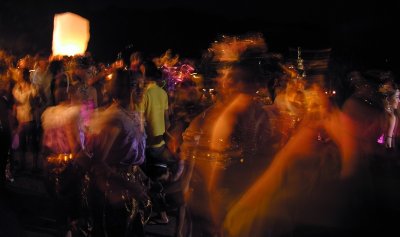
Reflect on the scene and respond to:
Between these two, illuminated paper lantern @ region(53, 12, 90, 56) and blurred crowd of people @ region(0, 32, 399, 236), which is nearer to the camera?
blurred crowd of people @ region(0, 32, 399, 236)

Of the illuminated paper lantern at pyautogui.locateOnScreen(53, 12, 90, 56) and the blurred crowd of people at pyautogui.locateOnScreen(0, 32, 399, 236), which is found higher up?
the illuminated paper lantern at pyautogui.locateOnScreen(53, 12, 90, 56)

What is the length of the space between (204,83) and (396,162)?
5.08 meters

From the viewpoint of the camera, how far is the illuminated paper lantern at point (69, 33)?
529 centimetres

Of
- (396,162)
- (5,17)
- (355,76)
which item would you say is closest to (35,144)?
(355,76)

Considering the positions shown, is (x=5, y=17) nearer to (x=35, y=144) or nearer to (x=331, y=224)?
(x=35, y=144)

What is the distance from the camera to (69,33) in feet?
17.6

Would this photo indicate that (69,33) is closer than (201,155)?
No

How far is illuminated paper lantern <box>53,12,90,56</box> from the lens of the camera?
5.29 meters

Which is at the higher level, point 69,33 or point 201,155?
point 69,33

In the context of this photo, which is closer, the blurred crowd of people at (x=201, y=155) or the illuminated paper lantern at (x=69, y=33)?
the blurred crowd of people at (x=201, y=155)

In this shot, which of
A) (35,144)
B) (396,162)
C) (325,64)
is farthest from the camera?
(396,162)

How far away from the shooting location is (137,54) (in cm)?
632

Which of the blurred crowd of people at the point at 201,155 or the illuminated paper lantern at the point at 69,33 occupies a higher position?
the illuminated paper lantern at the point at 69,33

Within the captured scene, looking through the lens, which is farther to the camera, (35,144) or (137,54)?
(35,144)
